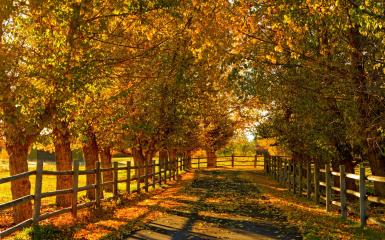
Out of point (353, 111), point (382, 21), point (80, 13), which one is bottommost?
point (353, 111)

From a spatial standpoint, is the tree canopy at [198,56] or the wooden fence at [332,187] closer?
the tree canopy at [198,56]

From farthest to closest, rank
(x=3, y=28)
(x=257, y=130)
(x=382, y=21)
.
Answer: (x=257, y=130), (x=3, y=28), (x=382, y=21)

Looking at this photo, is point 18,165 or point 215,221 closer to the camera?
point 215,221

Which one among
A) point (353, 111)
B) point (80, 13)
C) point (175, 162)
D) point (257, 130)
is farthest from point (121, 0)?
point (175, 162)

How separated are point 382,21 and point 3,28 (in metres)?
10.0

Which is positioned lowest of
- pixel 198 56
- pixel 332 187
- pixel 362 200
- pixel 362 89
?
pixel 362 200

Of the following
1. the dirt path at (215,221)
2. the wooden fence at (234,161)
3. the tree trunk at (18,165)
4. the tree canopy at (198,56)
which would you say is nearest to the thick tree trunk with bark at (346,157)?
the tree canopy at (198,56)

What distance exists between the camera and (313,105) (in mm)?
16094

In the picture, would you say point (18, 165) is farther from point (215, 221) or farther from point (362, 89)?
point (362, 89)

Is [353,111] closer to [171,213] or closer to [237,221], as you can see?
[237,221]

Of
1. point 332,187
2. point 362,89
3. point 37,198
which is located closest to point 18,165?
point 37,198

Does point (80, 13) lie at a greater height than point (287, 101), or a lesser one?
Result: greater

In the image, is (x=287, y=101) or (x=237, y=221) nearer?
(x=237, y=221)

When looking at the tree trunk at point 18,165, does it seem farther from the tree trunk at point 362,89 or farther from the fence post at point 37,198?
the tree trunk at point 362,89
